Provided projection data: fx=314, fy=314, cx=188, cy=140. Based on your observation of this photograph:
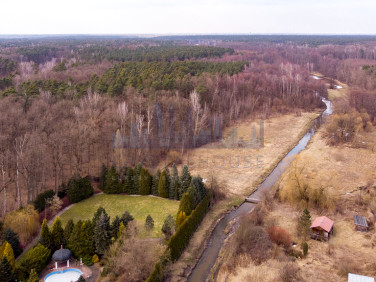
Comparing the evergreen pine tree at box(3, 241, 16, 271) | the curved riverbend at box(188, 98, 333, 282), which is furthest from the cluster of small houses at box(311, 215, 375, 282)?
the evergreen pine tree at box(3, 241, 16, 271)

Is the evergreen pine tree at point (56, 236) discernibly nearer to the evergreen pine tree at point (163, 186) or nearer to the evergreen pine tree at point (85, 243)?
the evergreen pine tree at point (85, 243)

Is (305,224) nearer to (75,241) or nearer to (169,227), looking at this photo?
(169,227)

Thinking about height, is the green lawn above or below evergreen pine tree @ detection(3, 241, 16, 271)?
below

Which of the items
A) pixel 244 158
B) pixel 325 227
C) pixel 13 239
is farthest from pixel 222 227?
pixel 244 158

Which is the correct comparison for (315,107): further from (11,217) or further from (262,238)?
(11,217)

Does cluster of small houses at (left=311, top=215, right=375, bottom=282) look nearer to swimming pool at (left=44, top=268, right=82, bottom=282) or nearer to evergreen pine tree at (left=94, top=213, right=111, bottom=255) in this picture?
evergreen pine tree at (left=94, top=213, right=111, bottom=255)

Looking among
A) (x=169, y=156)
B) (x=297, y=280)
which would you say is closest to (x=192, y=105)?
(x=169, y=156)

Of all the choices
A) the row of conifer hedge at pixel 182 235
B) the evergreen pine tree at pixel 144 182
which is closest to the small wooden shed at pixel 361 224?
the row of conifer hedge at pixel 182 235
